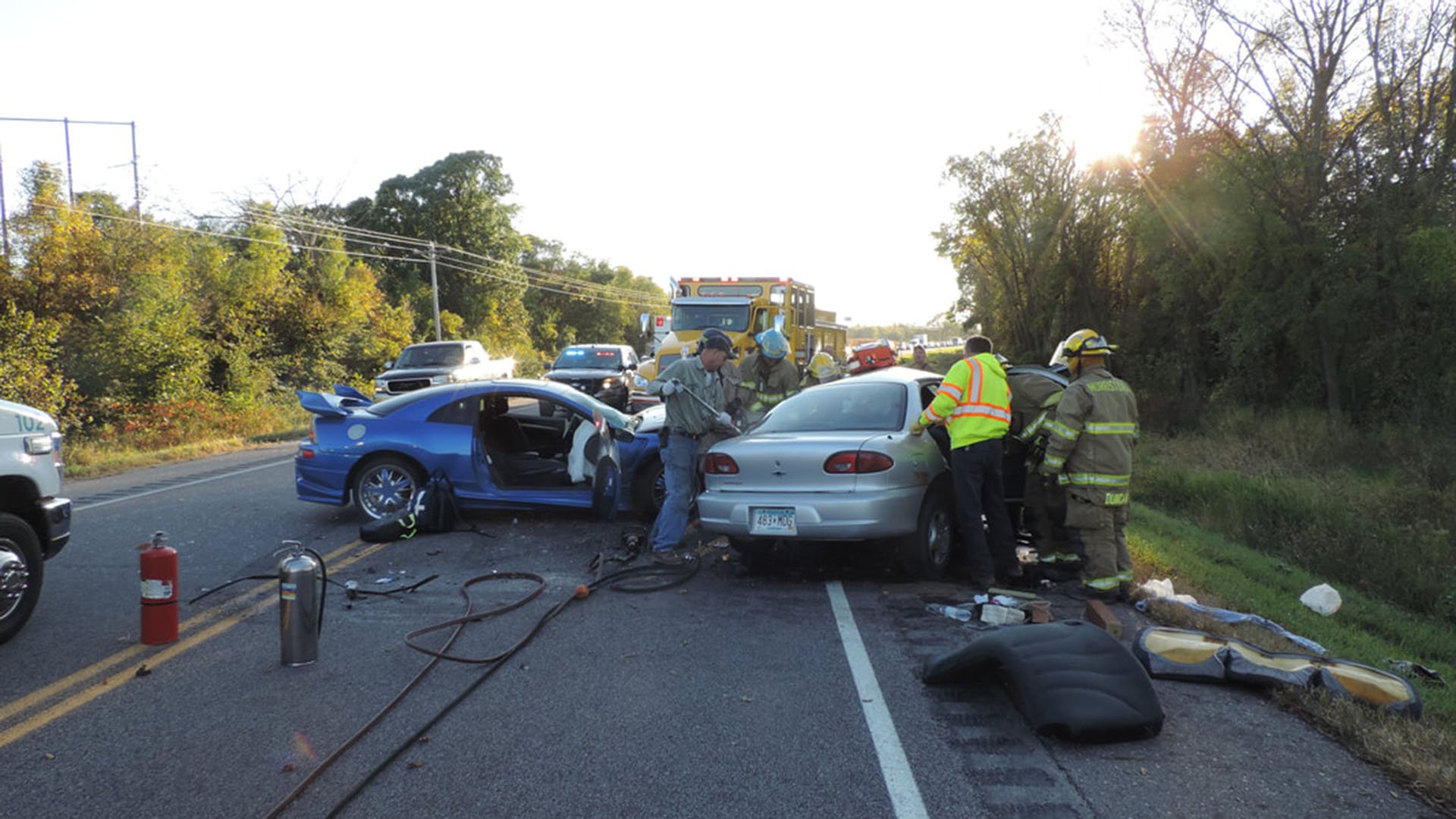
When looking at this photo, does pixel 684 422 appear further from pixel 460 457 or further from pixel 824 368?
pixel 824 368

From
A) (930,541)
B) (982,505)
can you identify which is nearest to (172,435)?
(930,541)

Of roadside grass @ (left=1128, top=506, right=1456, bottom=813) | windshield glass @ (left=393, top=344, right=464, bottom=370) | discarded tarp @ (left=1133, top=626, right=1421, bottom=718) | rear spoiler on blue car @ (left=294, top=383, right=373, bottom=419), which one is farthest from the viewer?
windshield glass @ (left=393, top=344, right=464, bottom=370)

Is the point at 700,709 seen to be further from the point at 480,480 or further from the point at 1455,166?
the point at 1455,166

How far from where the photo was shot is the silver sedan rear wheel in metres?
6.85

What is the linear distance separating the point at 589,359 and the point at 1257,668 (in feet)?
62.2

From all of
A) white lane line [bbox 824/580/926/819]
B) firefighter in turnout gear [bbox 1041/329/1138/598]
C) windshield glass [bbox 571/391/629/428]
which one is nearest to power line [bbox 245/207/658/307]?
windshield glass [bbox 571/391/629/428]

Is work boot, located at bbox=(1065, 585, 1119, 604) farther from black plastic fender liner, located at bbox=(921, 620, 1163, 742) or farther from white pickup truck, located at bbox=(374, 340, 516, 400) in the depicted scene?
white pickup truck, located at bbox=(374, 340, 516, 400)

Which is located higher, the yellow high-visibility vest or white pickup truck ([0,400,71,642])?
the yellow high-visibility vest

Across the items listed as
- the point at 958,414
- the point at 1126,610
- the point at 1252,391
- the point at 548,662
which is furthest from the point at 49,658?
the point at 1252,391

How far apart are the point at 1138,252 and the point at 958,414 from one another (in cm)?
1673

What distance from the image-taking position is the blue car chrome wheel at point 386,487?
28.9 feet

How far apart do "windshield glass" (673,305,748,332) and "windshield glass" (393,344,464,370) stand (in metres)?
5.71

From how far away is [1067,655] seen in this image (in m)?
4.26

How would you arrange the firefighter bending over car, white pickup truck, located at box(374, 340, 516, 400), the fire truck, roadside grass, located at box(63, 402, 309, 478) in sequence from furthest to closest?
white pickup truck, located at box(374, 340, 516, 400)
the fire truck
roadside grass, located at box(63, 402, 309, 478)
the firefighter bending over car
